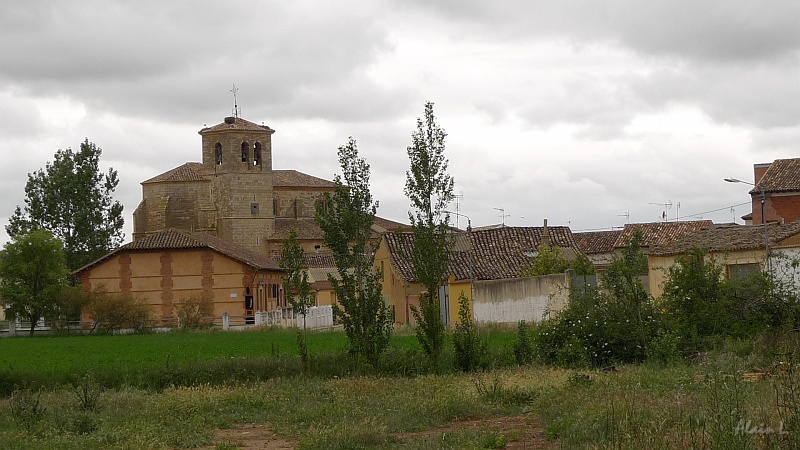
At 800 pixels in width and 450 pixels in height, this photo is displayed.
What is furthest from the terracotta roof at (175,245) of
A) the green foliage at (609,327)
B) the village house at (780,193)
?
the green foliage at (609,327)

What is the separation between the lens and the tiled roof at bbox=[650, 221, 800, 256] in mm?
35812

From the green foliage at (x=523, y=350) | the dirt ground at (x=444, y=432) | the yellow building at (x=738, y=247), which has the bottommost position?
the dirt ground at (x=444, y=432)

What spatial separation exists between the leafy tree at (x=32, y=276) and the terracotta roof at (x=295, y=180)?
3556cm

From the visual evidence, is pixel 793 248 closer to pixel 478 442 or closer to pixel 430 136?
pixel 430 136

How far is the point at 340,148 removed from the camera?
24.2 m

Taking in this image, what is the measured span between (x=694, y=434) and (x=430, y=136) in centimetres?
1472

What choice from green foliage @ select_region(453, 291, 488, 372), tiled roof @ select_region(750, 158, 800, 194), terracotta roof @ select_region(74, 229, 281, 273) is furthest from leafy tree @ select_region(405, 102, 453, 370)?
terracotta roof @ select_region(74, 229, 281, 273)

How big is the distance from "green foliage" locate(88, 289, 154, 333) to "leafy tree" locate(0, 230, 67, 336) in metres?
4.51

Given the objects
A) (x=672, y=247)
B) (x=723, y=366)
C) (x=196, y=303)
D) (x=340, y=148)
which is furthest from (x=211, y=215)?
(x=723, y=366)

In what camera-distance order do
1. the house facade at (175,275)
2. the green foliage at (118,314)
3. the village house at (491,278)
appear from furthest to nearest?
the house facade at (175,275)
the green foliage at (118,314)
the village house at (491,278)

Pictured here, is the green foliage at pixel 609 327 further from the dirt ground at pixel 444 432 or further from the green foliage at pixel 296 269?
the dirt ground at pixel 444 432

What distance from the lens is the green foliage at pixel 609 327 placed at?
23.4 m

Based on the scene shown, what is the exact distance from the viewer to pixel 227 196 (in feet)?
324

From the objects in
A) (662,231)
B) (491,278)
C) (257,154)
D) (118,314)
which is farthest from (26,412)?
(257,154)
